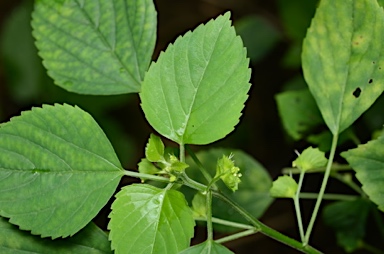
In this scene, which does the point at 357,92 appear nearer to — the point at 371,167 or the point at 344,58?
the point at 344,58

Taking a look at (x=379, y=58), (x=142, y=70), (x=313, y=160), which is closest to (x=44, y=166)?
(x=142, y=70)

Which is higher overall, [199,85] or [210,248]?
[199,85]

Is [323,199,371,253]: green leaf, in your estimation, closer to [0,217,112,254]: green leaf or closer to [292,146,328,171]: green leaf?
[292,146,328,171]: green leaf

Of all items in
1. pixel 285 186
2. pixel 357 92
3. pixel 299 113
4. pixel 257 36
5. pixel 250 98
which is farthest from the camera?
pixel 250 98

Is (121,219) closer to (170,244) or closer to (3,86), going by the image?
(170,244)

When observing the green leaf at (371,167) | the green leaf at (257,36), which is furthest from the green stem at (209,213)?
the green leaf at (257,36)

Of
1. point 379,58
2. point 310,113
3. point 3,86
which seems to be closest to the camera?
point 379,58

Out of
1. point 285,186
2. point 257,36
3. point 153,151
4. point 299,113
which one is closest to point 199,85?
point 153,151

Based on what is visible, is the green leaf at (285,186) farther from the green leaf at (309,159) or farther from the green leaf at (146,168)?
the green leaf at (146,168)
